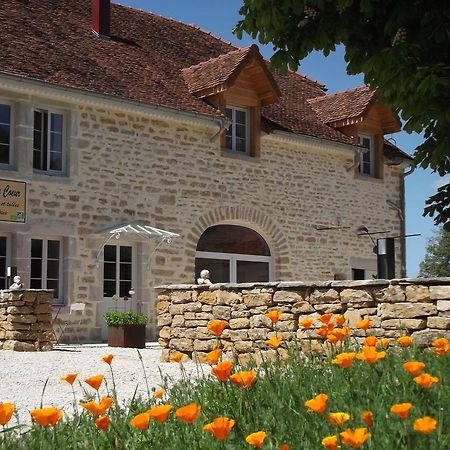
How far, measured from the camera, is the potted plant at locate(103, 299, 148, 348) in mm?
12672

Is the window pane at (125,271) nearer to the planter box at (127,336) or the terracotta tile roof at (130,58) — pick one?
the planter box at (127,336)

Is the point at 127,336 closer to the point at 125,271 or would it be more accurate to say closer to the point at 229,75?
the point at 125,271

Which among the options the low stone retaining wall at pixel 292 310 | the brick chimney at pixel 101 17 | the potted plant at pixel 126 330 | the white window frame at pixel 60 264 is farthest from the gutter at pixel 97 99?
the low stone retaining wall at pixel 292 310

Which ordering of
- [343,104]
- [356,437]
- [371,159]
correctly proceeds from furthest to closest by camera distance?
[371,159] < [343,104] < [356,437]

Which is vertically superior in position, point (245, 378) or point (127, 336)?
point (245, 378)

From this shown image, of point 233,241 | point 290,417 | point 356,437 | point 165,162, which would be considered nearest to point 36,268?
point 165,162

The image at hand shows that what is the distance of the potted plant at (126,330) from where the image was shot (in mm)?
12672

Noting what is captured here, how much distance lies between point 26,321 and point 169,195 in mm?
5155

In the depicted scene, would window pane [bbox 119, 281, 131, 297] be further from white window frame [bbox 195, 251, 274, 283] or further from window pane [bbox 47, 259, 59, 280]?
white window frame [bbox 195, 251, 274, 283]

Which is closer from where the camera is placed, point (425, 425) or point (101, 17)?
point (425, 425)

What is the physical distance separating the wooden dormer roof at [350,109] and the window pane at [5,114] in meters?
8.83

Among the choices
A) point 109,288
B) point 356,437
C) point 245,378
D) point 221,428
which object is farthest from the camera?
point 109,288

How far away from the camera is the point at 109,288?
15125 millimetres

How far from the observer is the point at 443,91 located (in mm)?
5352
